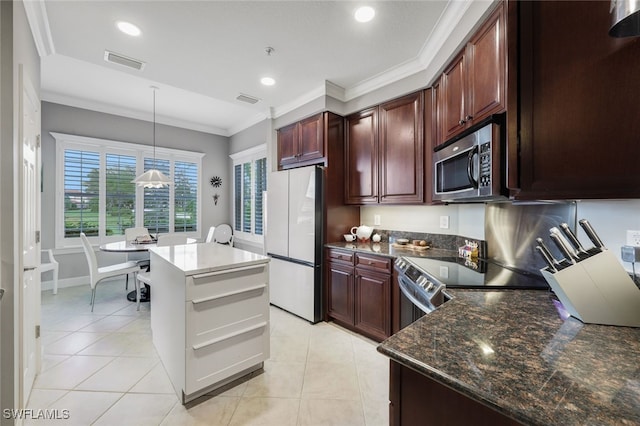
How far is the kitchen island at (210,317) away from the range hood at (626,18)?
208cm

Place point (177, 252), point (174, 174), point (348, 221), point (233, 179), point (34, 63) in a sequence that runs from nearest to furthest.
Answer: point (34, 63), point (177, 252), point (348, 221), point (174, 174), point (233, 179)

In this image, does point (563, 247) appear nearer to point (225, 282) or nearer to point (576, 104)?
point (576, 104)

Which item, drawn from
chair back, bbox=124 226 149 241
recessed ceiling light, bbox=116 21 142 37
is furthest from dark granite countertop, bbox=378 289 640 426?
chair back, bbox=124 226 149 241

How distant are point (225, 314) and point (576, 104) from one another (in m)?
2.23

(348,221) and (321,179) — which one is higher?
(321,179)

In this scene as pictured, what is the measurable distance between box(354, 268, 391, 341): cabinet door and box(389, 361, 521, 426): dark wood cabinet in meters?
1.63

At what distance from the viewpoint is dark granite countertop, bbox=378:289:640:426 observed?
0.58 metres

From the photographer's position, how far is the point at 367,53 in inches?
97.7

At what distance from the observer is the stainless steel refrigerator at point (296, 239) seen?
3096 millimetres

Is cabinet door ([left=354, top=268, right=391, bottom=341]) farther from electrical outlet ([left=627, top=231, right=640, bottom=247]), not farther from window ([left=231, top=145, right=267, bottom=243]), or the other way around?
window ([left=231, top=145, right=267, bottom=243])

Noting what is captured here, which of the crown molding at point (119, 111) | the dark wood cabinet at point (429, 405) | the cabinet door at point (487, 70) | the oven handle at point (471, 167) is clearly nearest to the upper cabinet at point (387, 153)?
the cabinet door at point (487, 70)

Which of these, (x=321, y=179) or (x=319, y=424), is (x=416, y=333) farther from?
(x=321, y=179)

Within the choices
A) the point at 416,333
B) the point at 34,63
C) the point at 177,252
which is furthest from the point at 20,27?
the point at 416,333

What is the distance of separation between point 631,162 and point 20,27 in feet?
10.4
